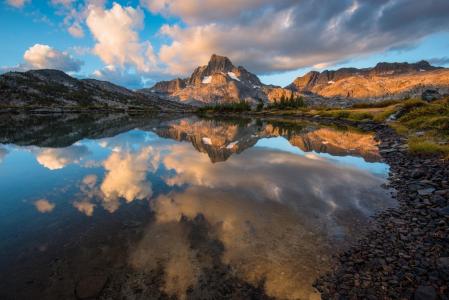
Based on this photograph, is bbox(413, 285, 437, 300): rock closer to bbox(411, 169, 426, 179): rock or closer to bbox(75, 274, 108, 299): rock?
bbox(75, 274, 108, 299): rock

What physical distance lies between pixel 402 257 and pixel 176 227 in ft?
28.4

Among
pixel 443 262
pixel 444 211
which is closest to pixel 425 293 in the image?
pixel 443 262

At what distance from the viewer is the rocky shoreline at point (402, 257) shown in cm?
723

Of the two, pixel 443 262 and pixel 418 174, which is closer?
pixel 443 262

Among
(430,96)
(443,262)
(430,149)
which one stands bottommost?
(430,149)

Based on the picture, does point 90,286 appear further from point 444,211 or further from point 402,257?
point 444,211

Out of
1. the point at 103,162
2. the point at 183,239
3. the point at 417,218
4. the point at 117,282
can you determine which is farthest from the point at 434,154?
the point at 103,162

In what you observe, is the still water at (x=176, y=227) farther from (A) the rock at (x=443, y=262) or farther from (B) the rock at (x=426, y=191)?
(A) the rock at (x=443, y=262)

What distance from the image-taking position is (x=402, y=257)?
340 inches

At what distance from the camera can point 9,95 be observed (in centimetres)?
18300

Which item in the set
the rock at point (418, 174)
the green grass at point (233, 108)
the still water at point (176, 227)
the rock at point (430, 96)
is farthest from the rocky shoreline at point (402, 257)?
the green grass at point (233, 108)

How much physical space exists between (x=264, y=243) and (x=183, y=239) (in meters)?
3.30

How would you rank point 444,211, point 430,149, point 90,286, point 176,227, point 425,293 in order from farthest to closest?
point 430,149 → point 176,227 → point 444,211 → point 90,286 → point 425,293

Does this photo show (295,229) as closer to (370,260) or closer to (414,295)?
(370,260)
